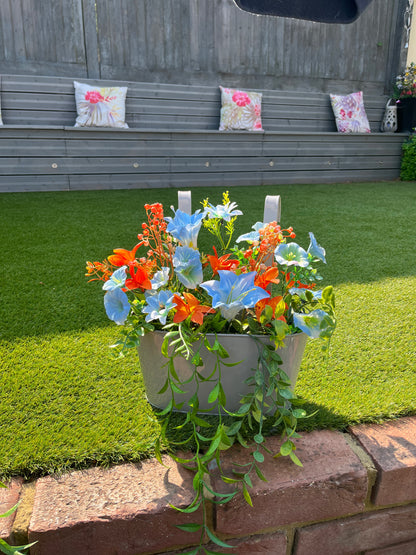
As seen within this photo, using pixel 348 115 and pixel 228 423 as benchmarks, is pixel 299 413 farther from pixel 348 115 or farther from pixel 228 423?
pixel 348 115

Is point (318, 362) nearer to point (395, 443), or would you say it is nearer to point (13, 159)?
point (395, 443)

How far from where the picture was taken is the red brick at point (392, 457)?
2.51ft

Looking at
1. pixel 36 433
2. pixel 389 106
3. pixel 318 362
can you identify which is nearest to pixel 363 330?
pixel 318 362

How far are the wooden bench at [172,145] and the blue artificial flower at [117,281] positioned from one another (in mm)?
3221

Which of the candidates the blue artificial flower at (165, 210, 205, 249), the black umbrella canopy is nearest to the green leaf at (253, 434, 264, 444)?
the blue artificial flower at (165, 210, 205, 249)

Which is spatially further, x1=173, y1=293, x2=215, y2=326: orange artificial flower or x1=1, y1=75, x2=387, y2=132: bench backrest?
x1=1, y1=75, x2=387, y2=132: bench backrest

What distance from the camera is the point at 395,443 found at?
799 mm

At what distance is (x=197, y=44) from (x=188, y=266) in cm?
458

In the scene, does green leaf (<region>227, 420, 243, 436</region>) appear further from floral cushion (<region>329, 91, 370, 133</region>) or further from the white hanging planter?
floral cushion (<region>329, 91, 370, 133</region>)

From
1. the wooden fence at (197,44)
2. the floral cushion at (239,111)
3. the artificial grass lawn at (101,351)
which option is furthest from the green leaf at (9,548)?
the wooden fence at (197,44)

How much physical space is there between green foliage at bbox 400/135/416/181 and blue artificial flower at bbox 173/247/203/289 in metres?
4.72

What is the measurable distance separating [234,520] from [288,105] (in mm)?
4653

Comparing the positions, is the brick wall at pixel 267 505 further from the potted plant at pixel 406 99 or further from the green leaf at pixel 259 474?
the potted plant at pixel 406 99

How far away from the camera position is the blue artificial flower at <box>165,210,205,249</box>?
746 mm
